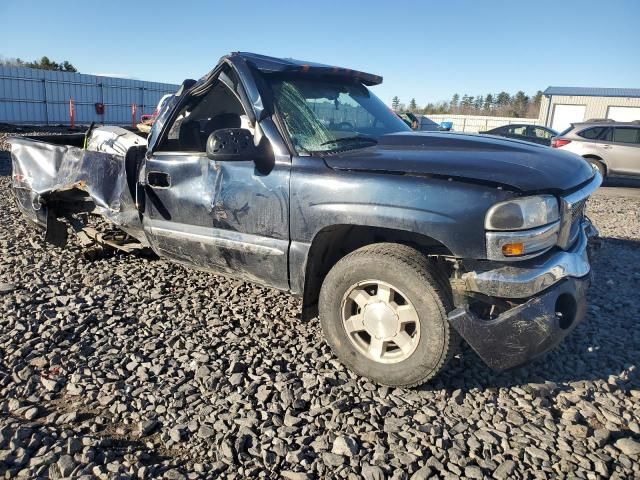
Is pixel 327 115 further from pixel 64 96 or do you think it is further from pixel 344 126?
pixel 64 96

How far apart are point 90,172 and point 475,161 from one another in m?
3.45

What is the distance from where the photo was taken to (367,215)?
2752mm

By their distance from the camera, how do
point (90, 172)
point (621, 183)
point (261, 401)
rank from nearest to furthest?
point (261, 401)
point (90, 172)
point (621, 183)

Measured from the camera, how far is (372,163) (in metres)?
2.80

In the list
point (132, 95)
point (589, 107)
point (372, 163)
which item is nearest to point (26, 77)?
point (132, 95)

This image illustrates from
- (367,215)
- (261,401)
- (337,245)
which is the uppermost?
(367,215)

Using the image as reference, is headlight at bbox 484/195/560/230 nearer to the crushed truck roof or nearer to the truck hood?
the truck hood

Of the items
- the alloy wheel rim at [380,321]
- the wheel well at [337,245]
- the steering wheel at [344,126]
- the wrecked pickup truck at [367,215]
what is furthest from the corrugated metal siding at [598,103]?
the alloy wheel rim at [380,321]

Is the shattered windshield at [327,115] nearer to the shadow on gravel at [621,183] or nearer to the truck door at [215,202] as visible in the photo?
the truck door at [215,202]

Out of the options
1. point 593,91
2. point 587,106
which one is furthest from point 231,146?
point 593,91

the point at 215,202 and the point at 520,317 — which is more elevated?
the point at 215,202

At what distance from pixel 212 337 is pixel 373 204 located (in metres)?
1.59

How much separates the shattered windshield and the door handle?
1.12 m

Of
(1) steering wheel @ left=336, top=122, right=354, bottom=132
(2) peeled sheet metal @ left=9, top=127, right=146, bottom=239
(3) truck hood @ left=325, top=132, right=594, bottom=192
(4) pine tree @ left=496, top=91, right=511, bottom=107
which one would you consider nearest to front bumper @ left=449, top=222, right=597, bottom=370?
(3) truck hood @ left=325, top=132, right=594, bottom=192
